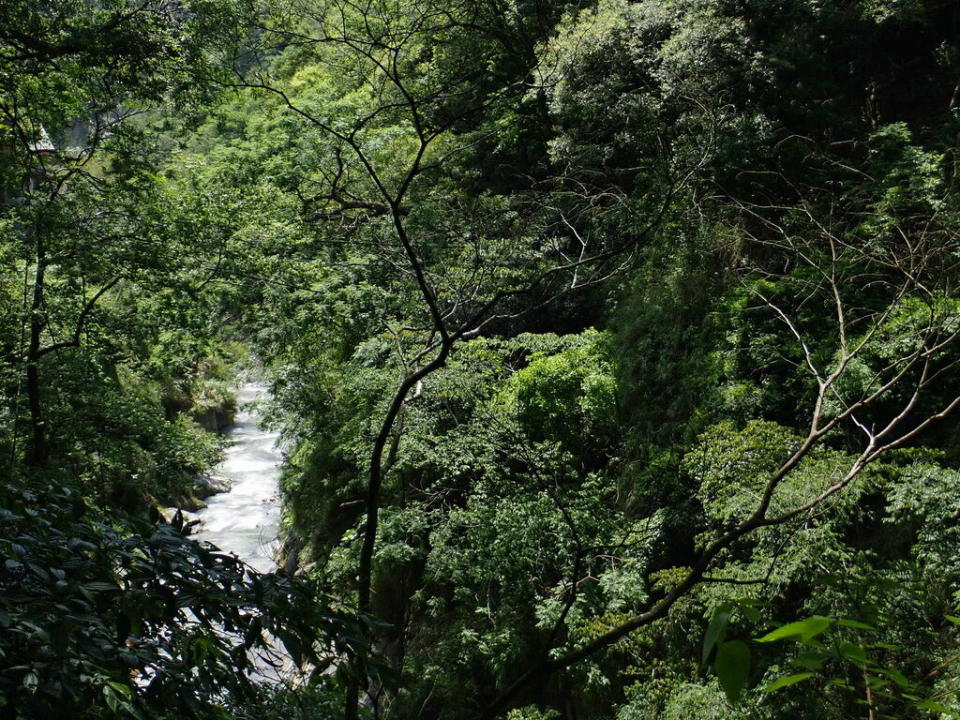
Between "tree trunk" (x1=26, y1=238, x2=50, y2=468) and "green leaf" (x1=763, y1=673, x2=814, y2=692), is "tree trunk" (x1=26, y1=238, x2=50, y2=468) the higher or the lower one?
the higher one

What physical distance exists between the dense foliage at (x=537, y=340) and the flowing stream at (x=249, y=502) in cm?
121

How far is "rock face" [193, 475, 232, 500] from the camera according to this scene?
14.8 metres

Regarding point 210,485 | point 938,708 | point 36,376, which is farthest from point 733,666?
point 210,485

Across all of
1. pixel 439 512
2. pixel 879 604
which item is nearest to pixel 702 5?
pixel 439 512

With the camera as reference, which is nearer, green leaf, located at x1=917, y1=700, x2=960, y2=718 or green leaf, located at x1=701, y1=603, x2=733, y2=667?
green leaf, located at x1=917, y1=700, x2=960, y2=718

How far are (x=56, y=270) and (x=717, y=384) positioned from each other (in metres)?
7.56

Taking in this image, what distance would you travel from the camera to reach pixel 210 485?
49.4 feet

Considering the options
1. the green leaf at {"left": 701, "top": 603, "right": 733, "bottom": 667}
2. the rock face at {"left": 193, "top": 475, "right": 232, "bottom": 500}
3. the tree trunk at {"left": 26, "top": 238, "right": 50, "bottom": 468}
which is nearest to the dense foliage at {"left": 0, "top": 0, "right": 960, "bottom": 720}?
the tree trunk at {"left": 26, "top": 238, "right": 50, "bottom": 468}

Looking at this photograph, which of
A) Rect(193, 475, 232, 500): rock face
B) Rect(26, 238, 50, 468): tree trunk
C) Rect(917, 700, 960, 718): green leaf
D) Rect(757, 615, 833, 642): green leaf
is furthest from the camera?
Rect(193, 475, 232, 500): rock face

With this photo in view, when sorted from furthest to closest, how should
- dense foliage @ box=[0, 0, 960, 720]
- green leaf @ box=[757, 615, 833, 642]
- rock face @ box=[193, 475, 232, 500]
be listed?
rock face @ box=[193, 475, 232, 500] < dense foliage @ box=[0, 0, 960, 720] < green leaf @ box=[757, 615, 833, 642]

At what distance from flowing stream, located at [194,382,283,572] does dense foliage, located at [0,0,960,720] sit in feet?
3.97

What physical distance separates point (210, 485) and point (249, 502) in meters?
1.06

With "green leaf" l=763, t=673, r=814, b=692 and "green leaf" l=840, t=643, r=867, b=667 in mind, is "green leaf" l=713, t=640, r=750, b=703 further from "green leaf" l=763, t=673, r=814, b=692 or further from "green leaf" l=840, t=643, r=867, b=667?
"green leaf" l=840, t=643, r=867, b=667

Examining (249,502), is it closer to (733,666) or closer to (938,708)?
(733,666)
